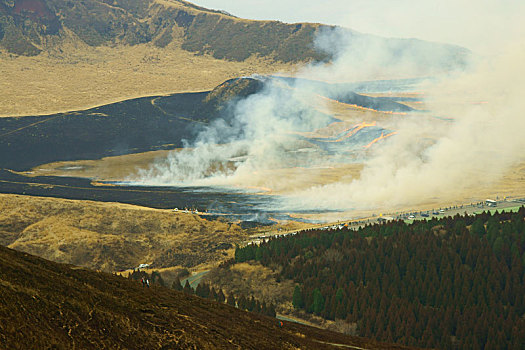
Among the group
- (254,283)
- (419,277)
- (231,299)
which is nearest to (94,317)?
(231,299)

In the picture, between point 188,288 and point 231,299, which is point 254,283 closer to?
point 231,299

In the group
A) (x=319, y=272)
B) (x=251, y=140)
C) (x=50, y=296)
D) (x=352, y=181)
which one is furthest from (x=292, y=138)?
(x=50, y=296)

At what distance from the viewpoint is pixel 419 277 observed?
84.8m

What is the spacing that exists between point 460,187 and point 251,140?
6543 centimetres

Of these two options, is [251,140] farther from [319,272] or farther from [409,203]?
[319,272]

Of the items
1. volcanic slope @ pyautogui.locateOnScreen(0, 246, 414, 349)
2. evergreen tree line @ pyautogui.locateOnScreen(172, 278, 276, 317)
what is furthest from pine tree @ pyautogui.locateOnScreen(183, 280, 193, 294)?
volcanic slope @ pyautogui.locateOnScreen(0, 246, 414, 349)

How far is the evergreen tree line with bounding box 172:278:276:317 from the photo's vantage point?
77.4m

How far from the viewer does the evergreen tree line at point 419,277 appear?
73.1 metres

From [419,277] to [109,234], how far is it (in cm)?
6237

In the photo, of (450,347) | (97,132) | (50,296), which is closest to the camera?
(50,296)

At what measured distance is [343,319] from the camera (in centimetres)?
7900

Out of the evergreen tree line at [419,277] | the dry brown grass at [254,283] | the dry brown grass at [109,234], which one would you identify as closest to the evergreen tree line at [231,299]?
the dry brown grass at [254,283]

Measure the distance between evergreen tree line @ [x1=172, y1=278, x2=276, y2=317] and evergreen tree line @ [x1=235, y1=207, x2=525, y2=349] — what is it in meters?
6.69

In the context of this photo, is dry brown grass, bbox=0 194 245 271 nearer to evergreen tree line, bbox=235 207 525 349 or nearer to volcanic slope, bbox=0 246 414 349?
evergreen tree line, bbox=235 207 525 349
